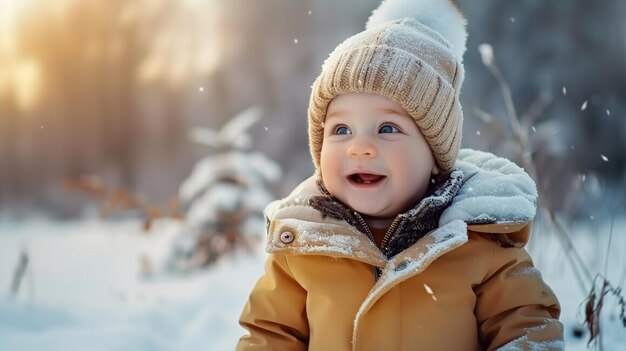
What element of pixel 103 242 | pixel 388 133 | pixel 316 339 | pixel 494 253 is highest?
pixel 103 242

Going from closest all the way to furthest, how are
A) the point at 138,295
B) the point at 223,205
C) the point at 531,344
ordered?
the point at 531,344
the point at 138,295
the point at 223,205

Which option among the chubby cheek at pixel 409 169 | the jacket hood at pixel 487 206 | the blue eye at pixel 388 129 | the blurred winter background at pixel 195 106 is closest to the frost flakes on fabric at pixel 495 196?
the jacket hood at pixel 487 206

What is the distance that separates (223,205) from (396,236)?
8.15 feet

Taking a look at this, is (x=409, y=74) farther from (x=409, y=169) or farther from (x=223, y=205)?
(x=223, y=205)

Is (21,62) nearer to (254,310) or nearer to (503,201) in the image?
(254,310)

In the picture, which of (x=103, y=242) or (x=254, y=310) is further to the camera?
(x=103, y=242)

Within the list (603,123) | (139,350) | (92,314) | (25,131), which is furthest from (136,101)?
(603,123)

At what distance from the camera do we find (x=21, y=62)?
4.89 metres

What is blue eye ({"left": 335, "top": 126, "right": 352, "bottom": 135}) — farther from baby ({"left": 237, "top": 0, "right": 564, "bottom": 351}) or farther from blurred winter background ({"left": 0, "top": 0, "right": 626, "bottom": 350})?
blurred winter background ({"left": 0, "top": 0, "right": 626, "bottom": 350})

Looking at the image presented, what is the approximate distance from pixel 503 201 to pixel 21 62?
4.24 m

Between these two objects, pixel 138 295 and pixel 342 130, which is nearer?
pixel 342 130

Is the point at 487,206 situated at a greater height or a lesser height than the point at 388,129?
lesser

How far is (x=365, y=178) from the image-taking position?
1699 mm

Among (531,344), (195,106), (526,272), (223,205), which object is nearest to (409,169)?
(526,272)
